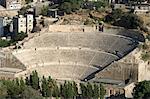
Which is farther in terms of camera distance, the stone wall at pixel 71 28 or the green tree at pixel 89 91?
the stone wall at pixel 71 28

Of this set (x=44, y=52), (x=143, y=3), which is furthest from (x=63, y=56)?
(x=143, y=3)

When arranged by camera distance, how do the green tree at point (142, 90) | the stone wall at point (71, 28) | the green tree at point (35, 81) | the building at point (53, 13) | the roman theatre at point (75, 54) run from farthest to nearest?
the building at point (53, 13) < the stone wall at point (71, 28) < the roman theatre at point (75, 54) < the green tree at point (35, 81) < the green tree at point (142, 90)

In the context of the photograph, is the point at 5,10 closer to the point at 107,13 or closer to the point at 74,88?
the point at 107,13

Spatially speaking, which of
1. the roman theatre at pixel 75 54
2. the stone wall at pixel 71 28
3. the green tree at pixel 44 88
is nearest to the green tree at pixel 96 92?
the green tree at pixel 44 88

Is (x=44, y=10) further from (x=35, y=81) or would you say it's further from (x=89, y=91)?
(x=89, y=91)

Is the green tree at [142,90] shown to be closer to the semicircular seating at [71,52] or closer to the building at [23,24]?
the semicircular seating at [71,52]

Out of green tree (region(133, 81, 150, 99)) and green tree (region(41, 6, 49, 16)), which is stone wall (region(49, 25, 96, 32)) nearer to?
green tree (region(41, 6, 49, 16))

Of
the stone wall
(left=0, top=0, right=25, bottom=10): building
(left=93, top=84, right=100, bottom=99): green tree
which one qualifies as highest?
the stone wall

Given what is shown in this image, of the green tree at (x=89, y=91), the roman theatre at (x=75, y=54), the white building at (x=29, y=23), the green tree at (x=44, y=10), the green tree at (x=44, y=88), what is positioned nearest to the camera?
the green tree at (x=89, y=91)

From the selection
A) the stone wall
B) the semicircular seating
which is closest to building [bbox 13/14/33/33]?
the stone wall
